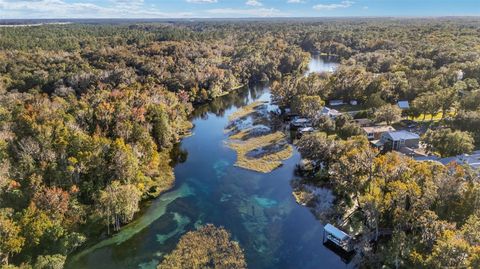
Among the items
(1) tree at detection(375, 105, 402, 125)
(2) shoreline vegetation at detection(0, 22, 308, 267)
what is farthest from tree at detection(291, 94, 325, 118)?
(2) shoreline vegetation at detection(0, 22, 308, 267)

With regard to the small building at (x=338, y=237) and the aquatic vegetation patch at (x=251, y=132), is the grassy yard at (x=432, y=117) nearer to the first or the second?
the aquatic vegetation patch at (x=251, y=132)

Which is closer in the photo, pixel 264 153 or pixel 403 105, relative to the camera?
pixel 264 153

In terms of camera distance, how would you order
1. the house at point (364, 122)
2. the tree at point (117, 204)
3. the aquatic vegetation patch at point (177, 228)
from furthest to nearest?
the house at point (364, 122) → the aquatic vegetation patch at point (177, 228) → the tree at point (117, 204)

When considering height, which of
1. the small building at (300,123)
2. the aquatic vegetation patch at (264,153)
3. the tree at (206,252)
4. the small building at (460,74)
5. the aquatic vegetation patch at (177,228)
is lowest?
the aquatic vegetation patch at (177,228)

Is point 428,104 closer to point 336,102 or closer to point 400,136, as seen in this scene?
point 400,136

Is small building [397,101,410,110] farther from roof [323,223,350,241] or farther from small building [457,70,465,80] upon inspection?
roof [323,223,350,241]

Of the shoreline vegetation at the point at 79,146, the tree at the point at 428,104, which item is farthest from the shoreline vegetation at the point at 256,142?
the tree at the point at 428,104

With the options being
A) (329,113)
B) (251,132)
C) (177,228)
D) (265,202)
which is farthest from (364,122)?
(177,228)
